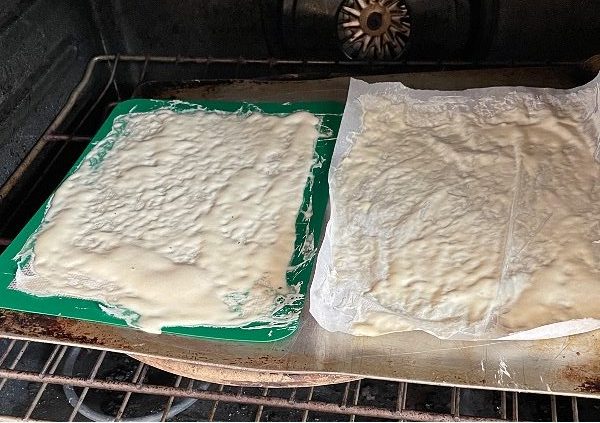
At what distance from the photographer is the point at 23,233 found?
1194mm

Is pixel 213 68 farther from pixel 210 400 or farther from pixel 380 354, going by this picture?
pixel 380 354

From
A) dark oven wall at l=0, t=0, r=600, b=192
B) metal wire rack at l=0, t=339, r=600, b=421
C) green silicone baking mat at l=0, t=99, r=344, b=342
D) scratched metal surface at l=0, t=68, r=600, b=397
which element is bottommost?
metal wire rack at l=0, t=339, r=600, b=421

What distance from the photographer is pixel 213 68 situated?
1.69 meters

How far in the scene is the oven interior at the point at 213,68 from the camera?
1.32 metres

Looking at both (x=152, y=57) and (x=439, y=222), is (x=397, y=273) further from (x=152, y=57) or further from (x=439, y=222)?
(x=152, y=57)

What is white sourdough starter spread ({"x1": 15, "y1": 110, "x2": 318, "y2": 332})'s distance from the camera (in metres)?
1.06

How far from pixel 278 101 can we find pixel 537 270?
27.4 inches

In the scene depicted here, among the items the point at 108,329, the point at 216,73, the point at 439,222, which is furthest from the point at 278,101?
the point at 108,329

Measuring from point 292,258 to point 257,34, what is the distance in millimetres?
680

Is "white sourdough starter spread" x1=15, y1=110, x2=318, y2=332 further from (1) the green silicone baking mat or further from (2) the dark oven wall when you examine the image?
(2) the dark oven wall

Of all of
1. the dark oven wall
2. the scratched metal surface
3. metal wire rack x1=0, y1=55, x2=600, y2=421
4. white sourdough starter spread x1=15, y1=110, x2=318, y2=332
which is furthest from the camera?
the dark oven wall

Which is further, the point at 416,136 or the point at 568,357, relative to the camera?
the point at 416,136

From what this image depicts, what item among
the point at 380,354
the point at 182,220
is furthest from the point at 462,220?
the point at 182,220

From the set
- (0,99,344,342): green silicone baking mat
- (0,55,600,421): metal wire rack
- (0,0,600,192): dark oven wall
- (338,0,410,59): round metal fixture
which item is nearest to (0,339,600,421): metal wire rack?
(0,55,600,421): metal wire rack
